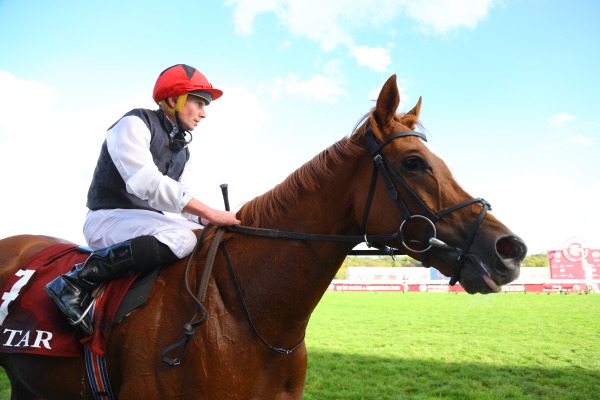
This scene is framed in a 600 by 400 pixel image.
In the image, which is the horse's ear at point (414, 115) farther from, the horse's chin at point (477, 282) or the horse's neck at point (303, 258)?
the horse's chin at point (477, 282)

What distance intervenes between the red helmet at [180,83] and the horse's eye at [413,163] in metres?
1.49

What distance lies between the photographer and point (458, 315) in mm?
16953

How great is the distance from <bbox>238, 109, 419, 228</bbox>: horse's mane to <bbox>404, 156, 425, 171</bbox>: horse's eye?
0.26 metres

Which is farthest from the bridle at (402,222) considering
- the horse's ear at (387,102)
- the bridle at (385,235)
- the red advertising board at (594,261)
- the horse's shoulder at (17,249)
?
the red advertising board at (594,261)

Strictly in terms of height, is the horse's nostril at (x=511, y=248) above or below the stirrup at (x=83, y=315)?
above

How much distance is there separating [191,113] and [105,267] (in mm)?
1185

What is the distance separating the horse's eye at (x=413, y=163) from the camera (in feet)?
7.86

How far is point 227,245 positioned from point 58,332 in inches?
45.3

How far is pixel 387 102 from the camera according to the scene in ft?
8.34

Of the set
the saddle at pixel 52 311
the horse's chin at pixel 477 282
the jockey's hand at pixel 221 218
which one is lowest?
the saddle at pixel 52 311

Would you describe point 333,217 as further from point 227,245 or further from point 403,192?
point 227,245

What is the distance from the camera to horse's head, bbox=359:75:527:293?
84.7 inches

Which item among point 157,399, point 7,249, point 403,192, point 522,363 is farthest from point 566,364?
point 7,249

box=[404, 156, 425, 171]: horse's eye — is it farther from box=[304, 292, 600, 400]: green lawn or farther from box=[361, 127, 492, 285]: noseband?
box=[304, 292, 600, 400]: green lawn
